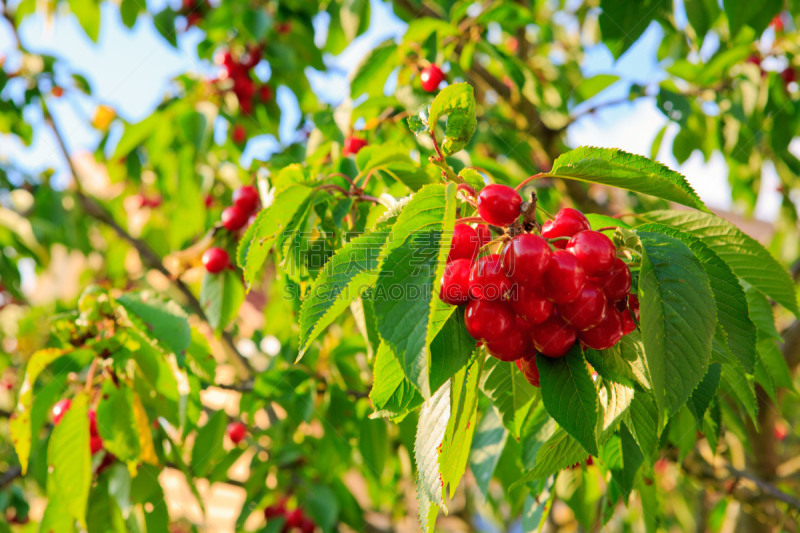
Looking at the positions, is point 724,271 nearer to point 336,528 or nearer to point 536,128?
point 536,128

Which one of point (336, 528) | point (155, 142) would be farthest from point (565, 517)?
point (155, 142)

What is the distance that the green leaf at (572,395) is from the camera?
2.38 ft

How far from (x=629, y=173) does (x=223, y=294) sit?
1.07m

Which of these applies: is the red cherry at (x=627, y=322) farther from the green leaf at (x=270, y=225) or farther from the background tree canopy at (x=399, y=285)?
the green leaf at (x=270, y=225)

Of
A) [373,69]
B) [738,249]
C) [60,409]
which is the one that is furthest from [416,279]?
[60,409]

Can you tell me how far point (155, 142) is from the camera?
7.61 feet

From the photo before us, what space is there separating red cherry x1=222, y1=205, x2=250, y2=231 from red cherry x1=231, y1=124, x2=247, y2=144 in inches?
48.7

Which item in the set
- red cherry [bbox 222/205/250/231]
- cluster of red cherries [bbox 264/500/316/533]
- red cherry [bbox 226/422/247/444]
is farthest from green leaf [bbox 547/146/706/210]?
red cherry [bbox 226/422/247/444]

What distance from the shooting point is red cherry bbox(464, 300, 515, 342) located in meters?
0.71

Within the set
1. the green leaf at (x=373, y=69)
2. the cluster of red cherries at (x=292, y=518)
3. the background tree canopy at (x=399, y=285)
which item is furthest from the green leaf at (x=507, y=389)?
the cluster of red cherries at (x=292, y=518)

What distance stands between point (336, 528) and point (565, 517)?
2622 mm

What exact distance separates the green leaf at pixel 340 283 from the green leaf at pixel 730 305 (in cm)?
39

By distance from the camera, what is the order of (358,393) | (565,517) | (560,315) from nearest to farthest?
(560,315) < (358,393) < (565,517)

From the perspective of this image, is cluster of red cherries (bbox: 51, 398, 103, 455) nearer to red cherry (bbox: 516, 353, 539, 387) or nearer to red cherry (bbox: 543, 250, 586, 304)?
red cherry (bbox: 516, 353, 539, 387)
